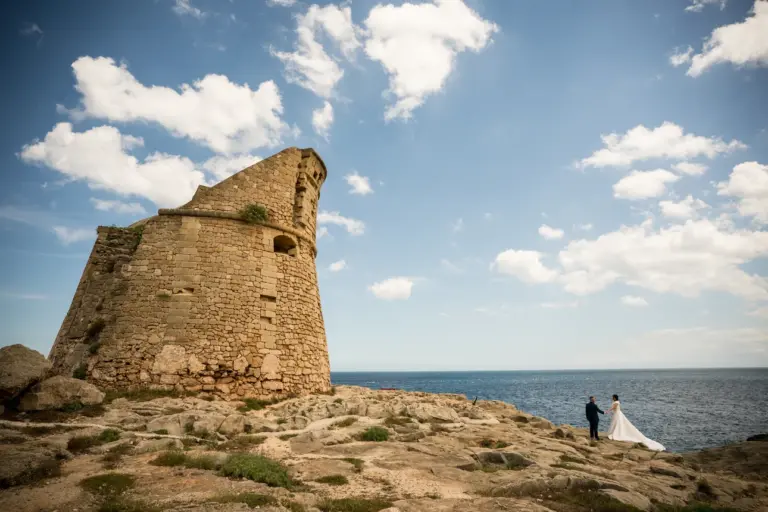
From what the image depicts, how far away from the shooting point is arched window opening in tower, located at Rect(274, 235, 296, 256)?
16.6 meters

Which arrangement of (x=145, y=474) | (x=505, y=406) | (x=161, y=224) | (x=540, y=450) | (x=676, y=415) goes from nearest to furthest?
1. (x=145, y=474)
2. (x=540, y=450)
3. (x=161, y=224)
4. (x=505, y=406)
5. (x=676, y=415)

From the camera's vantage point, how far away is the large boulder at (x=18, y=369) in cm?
896

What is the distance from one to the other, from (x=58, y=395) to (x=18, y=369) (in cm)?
104

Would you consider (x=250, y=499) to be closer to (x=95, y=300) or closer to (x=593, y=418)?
(x=593, y=418)

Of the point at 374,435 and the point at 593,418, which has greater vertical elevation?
the point at 374,435

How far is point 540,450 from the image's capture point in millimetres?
9898

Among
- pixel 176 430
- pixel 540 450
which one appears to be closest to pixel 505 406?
pixel 540 450

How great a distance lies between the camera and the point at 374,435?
9.80 m

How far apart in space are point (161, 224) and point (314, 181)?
659cm

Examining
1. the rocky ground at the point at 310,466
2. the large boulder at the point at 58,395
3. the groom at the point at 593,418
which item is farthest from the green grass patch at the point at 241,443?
the groom at the point at 593,418

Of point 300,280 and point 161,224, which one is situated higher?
point 161,224

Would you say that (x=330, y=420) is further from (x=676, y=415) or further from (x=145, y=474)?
(x=676, y=415)

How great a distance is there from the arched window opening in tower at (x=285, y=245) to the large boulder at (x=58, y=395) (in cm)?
794

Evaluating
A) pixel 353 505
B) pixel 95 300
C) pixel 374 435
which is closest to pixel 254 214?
pixel 95 300
